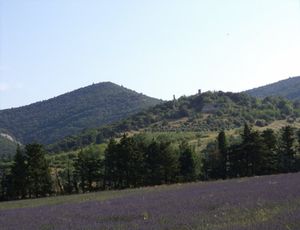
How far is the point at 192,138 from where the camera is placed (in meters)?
171

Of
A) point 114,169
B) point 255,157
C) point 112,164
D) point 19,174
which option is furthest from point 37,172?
point 255,157

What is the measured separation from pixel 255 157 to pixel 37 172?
82.9 feet

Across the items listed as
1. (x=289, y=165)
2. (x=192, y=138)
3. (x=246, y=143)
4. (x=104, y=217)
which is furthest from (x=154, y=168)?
(x=192, y=138)

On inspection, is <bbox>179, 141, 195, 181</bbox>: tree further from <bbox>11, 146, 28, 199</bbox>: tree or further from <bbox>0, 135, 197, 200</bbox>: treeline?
<bbox>11, 146, 28, 199</bbox>: tree

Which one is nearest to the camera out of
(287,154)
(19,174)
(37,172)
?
(37,172)

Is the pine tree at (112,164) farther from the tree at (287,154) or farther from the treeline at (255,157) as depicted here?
the tree at (287,154)

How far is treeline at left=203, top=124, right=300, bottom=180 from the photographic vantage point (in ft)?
198

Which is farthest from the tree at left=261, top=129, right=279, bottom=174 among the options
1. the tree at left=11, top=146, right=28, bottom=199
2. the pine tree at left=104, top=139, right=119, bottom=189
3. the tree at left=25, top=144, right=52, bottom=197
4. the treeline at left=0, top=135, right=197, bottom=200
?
the tree at left=11, top=146, right=28, bottom=199

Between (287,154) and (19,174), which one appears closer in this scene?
(19,174)

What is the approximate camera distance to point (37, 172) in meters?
60.8

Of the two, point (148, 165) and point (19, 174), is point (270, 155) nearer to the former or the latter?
point (148, 165)

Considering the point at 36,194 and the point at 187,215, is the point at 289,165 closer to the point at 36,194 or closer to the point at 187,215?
the point at 36,194

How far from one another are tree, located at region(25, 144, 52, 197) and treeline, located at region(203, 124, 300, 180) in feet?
68.9

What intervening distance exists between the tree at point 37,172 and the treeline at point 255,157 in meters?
21.0
